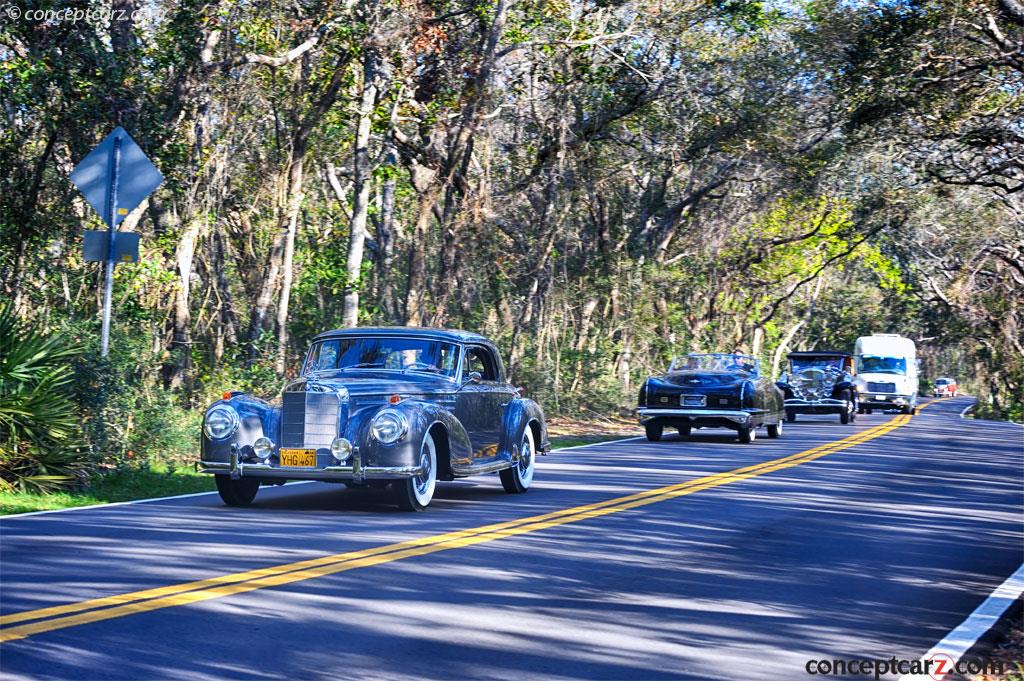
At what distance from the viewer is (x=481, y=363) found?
50.4 feet

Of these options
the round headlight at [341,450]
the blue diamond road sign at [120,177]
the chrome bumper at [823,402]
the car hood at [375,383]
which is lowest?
the round headlight at [341,450]

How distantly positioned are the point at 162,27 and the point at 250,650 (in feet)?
57.9

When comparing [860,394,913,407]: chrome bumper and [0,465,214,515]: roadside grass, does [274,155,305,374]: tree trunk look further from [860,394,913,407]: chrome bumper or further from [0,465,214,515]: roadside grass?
[860,394,913,407]: chrome bumper

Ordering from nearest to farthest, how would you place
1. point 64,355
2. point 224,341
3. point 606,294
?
1. point 64,355
2. point 224,341
3. point 606,294

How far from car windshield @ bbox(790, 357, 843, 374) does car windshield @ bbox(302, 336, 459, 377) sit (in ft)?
83.3

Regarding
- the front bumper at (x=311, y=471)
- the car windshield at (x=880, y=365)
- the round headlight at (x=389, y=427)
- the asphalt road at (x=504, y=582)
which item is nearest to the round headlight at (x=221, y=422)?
the front bumper at (x=311, y=471)

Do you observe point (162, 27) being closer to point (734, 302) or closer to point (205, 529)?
point (205, 529)

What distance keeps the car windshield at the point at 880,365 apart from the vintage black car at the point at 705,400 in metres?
26.2

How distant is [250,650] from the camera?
695cm

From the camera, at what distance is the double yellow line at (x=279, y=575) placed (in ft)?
24.4

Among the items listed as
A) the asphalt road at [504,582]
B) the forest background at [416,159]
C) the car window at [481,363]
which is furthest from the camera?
the forest background at [416,159]

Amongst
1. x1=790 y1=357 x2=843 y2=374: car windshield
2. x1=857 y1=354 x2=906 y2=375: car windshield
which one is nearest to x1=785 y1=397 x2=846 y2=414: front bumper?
x1=790 y1=357 x2=843 y2=374: car windshield

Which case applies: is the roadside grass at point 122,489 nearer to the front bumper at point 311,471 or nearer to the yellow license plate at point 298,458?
the front bumper at point 311,471

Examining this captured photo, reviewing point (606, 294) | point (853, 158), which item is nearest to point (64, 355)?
point (606, 294)
